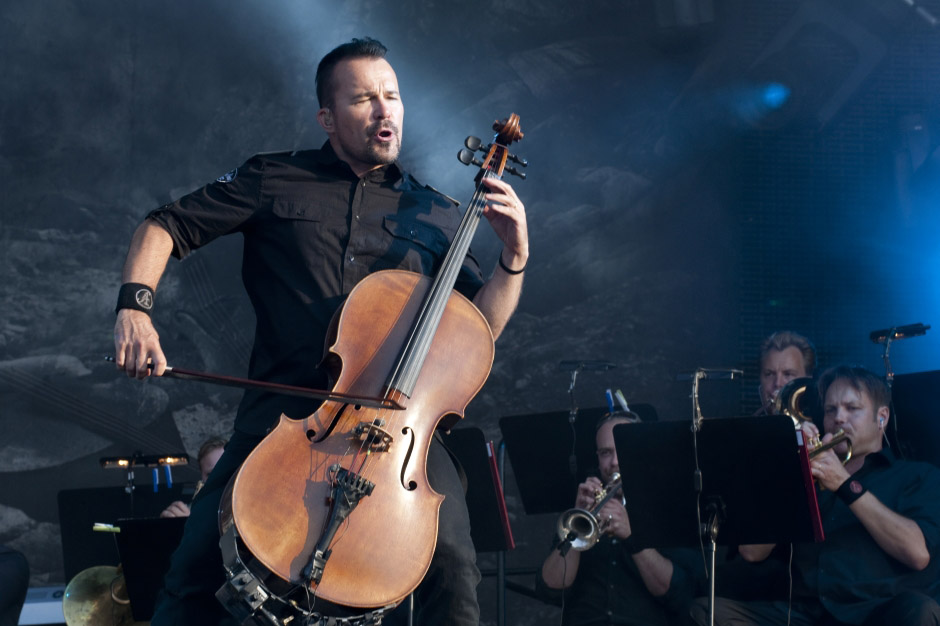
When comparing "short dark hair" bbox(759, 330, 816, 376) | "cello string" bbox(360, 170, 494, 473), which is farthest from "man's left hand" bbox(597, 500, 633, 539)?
"cello string" bbox(360, 170, 494, 473)

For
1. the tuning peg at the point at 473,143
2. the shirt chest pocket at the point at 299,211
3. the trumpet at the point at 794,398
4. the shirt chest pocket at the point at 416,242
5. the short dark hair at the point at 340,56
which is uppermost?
the short dark hair at the point at 340,56

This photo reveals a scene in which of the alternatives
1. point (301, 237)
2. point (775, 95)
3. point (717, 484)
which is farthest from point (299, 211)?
point (775, 95)

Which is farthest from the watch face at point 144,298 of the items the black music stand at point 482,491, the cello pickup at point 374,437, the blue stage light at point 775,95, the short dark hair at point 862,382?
the blue stage light at point 775,95

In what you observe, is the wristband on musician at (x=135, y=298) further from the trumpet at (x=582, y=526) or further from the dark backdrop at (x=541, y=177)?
the dark backdrop at (x=541, y=177)

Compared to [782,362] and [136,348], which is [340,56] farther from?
[782,362]

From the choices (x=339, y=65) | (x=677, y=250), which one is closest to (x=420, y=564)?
(x=339, y=65)

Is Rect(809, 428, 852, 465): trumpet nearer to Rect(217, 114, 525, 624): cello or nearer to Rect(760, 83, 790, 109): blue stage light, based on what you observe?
Rect(217, 114, 525, 624): cello

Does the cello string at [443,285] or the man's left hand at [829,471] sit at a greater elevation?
the cello string at [443,285]

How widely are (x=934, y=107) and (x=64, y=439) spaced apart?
6.19 m

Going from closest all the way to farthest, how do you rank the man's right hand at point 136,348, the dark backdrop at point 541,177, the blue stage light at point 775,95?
the man's right hand at point 136,348, the dark backdrop at point 541,177, the blue stage light at point 775,95

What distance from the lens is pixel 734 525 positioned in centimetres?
334

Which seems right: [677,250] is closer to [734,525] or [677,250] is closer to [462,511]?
[734,525]

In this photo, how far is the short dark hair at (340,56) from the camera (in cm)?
261

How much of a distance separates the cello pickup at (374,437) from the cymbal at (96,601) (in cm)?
277
